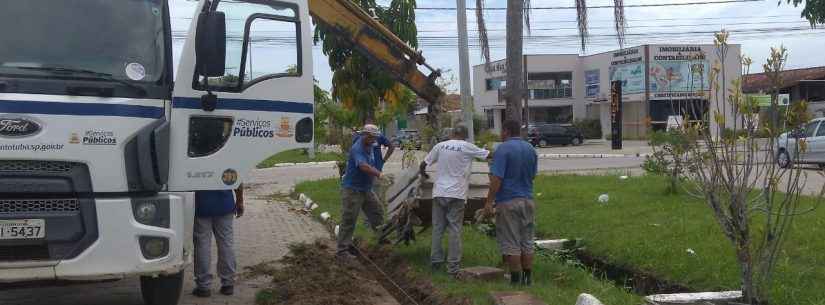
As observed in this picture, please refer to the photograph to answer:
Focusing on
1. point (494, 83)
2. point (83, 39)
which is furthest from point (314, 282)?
point (494, 83)

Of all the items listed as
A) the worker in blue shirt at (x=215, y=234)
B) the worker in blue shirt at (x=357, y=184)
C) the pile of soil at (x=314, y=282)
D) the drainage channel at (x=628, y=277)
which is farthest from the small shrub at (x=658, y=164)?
the worker in blue shirt at (x=215, y=234)

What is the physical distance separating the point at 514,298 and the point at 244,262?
429 cm

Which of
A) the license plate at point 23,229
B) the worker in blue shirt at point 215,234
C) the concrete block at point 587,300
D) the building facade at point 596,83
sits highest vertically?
the building facade at point 596,83

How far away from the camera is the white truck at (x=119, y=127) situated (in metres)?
5.38

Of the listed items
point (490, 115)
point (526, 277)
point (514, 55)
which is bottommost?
point (526, 277)

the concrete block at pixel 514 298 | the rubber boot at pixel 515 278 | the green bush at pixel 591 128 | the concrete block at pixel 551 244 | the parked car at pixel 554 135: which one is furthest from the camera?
the green bush at pixel 591 128

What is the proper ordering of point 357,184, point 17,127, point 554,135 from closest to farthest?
point 17,127, point 357,184, point 554,135

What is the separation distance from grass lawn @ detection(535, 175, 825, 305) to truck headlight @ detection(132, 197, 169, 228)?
15.6ft

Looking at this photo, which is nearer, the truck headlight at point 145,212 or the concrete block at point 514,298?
the truck headlight at point 145,212

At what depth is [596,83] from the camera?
53.9 meters

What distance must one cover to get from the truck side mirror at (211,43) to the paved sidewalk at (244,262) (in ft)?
8.06

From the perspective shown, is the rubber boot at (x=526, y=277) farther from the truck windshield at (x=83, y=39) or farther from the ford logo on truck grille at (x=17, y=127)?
the ford logo on truck grille at (x=17, y=127)

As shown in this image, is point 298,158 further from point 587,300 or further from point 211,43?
point 587,300

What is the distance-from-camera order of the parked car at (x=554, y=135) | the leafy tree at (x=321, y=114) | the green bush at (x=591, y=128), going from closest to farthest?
the leafy tree at (x=321, y=114), the parked car at (x=554, y=135), the green bush at (x=591, y=128)
